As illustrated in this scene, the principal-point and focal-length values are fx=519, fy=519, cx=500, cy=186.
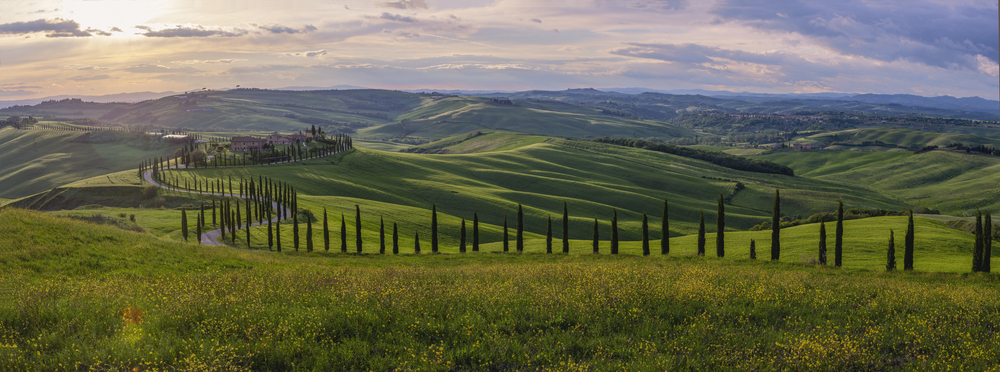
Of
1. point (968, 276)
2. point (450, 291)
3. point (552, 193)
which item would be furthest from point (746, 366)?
point (552, 193)

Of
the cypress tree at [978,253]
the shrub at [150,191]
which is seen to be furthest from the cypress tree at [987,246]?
the shrub at [150,191]

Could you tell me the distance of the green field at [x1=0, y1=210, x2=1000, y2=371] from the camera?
12.3 m

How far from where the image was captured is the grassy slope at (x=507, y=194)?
4331 inches

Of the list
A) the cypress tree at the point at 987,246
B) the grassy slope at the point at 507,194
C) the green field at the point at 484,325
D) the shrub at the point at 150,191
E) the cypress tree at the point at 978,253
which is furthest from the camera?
the shrub at the point at 150,191

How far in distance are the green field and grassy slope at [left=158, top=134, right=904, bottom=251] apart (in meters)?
64.5

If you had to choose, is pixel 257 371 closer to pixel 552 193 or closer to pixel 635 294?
pixel 635 294

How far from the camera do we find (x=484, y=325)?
14258 millimetres

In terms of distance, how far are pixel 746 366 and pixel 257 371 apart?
37.7ft

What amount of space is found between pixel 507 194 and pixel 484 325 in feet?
430

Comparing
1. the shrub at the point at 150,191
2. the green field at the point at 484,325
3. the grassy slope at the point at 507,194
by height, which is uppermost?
the green field at the point at 484,325

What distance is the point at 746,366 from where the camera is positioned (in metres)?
12.4

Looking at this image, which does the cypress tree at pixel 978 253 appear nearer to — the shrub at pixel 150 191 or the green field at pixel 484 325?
the green field at pixel 484 325

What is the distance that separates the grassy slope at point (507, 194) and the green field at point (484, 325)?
64463mm

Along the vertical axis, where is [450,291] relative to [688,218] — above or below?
above
